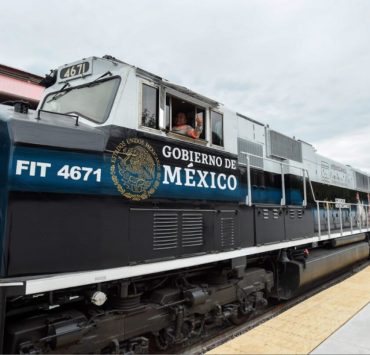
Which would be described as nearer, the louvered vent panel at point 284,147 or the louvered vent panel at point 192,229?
the louvered vent panel at point 192,229

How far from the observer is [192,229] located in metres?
4.48

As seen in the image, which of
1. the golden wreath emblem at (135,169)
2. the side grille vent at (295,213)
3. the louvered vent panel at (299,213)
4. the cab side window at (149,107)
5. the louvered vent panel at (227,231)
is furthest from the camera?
the louvered vent panel at (299,213)

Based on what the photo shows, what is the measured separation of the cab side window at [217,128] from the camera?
4.99 metres

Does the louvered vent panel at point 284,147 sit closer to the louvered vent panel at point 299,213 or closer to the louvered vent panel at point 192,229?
the louvered vent panel at point 299,213

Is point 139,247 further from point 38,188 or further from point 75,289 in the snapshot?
point 38,188

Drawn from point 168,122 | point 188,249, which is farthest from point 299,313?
point 168,122

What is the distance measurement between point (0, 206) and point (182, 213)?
2098 millimetres

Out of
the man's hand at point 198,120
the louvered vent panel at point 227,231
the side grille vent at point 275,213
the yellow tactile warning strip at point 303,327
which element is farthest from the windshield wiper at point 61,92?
the side grille vent at point 275,213

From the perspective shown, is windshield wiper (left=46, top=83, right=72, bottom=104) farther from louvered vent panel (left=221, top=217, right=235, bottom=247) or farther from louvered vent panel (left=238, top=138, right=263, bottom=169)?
louvered vent panel (left=238, top=138, right=263, bottom=169)

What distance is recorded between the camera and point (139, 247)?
3.79 m

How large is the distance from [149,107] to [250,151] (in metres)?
3.15

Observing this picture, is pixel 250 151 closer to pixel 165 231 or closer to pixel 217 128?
pixel 217 128

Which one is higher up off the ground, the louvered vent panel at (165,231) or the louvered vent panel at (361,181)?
the louvered vent panel at (361,181)

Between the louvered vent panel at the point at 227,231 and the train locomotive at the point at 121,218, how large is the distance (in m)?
0.03
